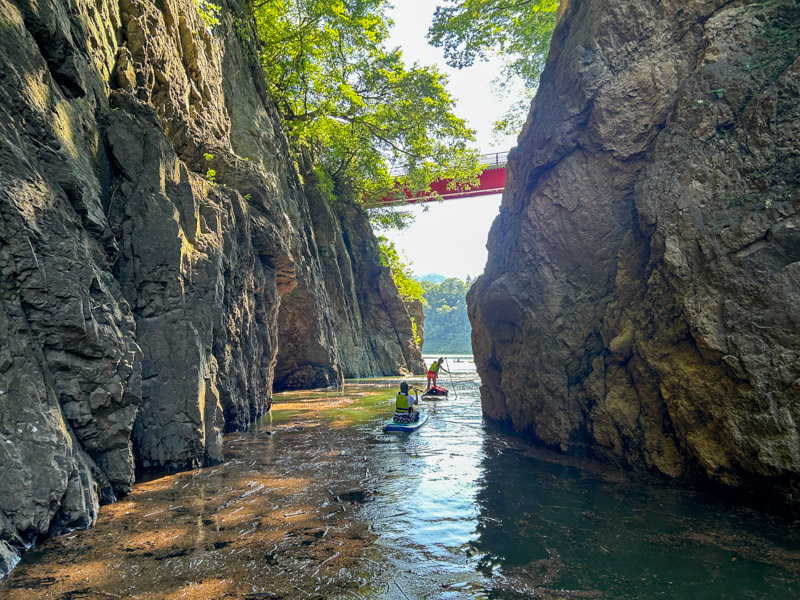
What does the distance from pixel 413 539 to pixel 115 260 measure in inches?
219

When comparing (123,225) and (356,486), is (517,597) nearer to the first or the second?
(356,486)

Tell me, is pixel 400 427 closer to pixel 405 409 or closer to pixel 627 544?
pixel 405 409

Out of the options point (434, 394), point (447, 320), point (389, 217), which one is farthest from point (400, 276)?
point (447, 320)

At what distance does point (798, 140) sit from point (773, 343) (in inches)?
94.1

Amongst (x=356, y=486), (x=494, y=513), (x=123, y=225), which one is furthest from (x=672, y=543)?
(x=123, y=225)

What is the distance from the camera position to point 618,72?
771 centimetres

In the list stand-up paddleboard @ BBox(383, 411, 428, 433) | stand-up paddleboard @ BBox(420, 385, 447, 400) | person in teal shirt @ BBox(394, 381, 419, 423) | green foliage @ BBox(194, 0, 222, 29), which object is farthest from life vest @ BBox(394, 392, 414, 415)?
green foliage @ BBox(194, 0, 222, 29)

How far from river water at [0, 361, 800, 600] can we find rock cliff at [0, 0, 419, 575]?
68 centimetres

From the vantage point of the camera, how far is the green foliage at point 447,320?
87.5 meters

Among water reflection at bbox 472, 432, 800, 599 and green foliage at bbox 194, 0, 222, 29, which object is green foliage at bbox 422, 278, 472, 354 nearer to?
green foliage at bbox 194, 0, 222, 29

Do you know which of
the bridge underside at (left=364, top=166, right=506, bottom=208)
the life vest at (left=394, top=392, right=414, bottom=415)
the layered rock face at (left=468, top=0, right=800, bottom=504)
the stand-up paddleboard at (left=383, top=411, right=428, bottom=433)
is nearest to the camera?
the layered rock face at (left=468, top=0, right=800, bottom=504)

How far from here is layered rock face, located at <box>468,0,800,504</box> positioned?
5309mm

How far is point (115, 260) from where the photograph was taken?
673 centimetres

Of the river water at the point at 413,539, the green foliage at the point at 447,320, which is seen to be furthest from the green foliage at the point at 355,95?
the green foliage at the point at 447,320
